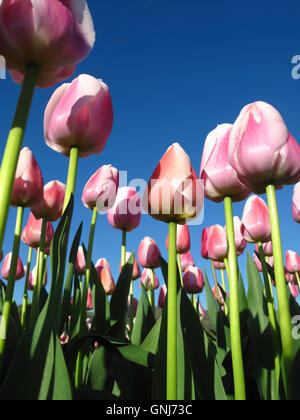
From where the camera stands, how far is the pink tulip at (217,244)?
2.62 m

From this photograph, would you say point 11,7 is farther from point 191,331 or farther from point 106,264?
point 106,264

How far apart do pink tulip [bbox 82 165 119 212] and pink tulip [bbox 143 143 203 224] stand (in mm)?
888

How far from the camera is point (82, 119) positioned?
49.4 inches

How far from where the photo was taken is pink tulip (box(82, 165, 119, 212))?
1.90 metres

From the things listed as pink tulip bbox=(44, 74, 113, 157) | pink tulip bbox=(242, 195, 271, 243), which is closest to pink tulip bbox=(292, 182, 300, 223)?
pink tulip bbox=(242, 195, 271, 243)

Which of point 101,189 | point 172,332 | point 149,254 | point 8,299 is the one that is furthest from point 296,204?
point 8,299

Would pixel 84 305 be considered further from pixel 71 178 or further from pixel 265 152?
pixel 265 152

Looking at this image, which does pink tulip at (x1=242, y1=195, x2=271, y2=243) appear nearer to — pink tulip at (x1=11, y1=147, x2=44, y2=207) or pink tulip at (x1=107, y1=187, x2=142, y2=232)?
pink tulip at (x1=107, y1=187, x2=142, y2=232)

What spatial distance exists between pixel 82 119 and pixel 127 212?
112cm

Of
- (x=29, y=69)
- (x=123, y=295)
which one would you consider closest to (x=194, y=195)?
(x=29, y=69)
